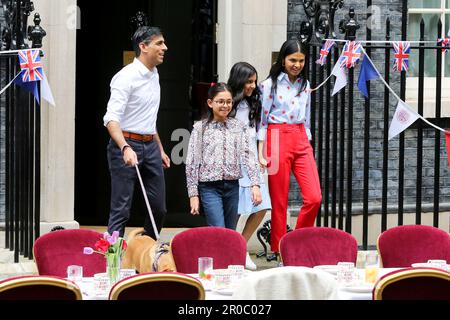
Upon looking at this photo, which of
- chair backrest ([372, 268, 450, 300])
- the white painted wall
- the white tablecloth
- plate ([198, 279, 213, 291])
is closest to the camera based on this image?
chair backrest ([372, 268, 450, 300])

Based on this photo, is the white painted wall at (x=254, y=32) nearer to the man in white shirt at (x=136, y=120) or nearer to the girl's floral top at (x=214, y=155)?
the girl's floral top at (x=214, y=155)

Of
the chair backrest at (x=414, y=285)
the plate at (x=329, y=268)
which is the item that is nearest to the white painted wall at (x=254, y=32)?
the plate at (x=329, y=268)

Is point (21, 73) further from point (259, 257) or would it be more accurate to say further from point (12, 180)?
point (259, 257)

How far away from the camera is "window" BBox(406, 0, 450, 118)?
11.5 meters

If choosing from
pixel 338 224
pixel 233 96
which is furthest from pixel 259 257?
pixel 233 96

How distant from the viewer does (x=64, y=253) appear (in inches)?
299

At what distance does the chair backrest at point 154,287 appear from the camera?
595 centimetres

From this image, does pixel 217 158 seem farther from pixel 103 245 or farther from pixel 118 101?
pixel 103 245

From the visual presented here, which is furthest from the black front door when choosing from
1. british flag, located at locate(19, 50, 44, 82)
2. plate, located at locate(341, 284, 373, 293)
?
plate, located at locate(341, 284, 373, 293)

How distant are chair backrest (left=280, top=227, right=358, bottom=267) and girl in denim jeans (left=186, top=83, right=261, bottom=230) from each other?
1.31 metres

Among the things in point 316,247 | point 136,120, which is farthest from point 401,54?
point 316,247

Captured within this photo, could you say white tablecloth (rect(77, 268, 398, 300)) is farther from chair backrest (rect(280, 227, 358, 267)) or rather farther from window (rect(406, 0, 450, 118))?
window (rect(406, 0, 450, 118))

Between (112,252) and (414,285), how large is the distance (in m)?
1.70
